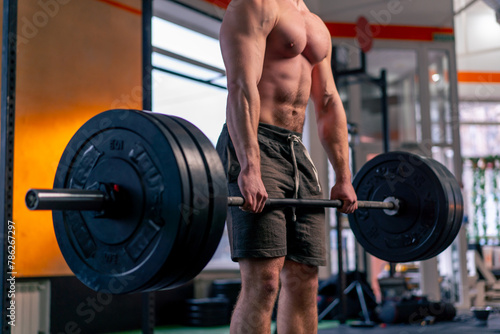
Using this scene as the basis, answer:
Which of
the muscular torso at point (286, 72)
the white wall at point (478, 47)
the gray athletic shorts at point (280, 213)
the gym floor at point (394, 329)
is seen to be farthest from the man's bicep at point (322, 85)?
the white wall at point (478, 47)

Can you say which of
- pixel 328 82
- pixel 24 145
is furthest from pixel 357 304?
pixel 328 82

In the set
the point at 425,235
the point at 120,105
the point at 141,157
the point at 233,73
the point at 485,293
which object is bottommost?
the point at 485,293

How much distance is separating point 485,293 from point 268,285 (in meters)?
6.64

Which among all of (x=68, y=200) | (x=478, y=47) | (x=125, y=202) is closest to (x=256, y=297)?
(x=125, y=202)

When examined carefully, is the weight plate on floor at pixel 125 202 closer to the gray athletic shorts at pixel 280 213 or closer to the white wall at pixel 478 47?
the gray athletic shorts at pixel 280 213

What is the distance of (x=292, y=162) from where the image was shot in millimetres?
1919

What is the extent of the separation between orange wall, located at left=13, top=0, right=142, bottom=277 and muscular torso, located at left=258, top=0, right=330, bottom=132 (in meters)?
2.65

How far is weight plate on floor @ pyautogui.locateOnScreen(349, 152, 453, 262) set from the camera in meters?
2.23

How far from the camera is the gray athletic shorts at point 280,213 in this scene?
1.76m

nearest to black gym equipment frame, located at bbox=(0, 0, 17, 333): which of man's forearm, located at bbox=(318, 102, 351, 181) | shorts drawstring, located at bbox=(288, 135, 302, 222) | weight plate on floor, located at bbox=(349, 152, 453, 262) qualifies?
shorts drawstring, located at bbox=(288, 135, 302, 222)

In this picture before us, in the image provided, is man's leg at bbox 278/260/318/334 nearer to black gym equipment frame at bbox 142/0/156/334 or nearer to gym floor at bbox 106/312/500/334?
black gym equipment frame at bbox 142/0/156/334

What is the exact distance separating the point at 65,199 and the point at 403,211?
1.42 meters

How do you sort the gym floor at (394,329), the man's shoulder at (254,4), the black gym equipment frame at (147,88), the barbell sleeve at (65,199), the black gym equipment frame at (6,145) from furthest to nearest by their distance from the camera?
the gym floor at (394,329) < the black gym equipment frame at (147,88) < the black gym equipment frame at (6,145) < the man's shoulder at (254,4) < the barbell sleeve at (65,199)

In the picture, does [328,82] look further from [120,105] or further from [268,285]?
[120,105]
